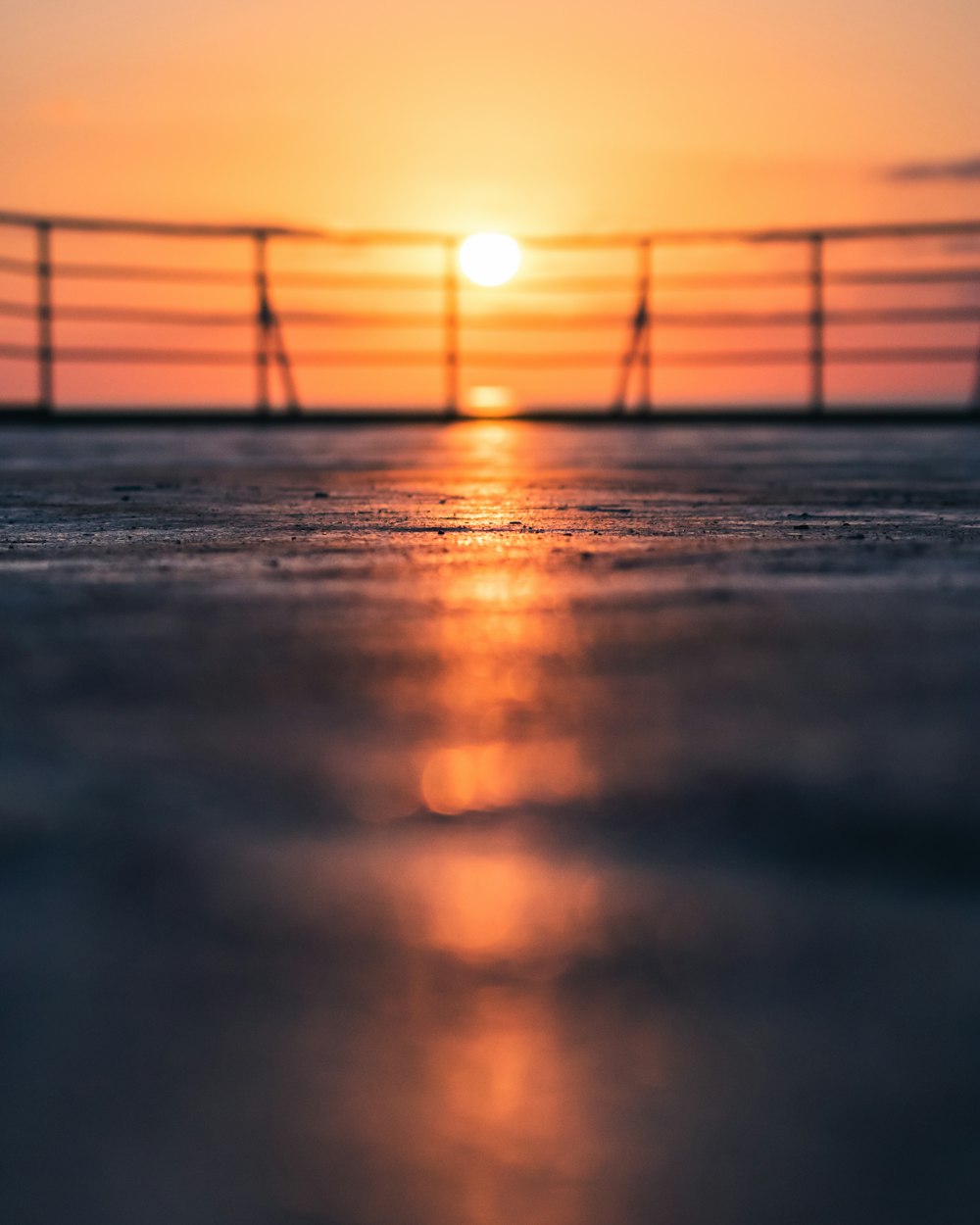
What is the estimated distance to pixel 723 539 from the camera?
2.25m

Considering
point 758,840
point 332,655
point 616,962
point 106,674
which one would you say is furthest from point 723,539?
point 616,962

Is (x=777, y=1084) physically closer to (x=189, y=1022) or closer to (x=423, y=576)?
(x=189, y=1022)

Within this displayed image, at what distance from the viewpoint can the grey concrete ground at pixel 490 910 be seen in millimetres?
457

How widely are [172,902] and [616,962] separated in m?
0.19

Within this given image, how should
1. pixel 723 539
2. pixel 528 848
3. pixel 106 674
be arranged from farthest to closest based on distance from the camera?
pixel 723 539, pixel 106 674, pixel 528 848

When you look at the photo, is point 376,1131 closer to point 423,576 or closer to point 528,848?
point 528,848

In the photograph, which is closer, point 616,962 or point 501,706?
point 616,962

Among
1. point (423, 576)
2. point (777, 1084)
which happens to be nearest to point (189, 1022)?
point (777, 1084)

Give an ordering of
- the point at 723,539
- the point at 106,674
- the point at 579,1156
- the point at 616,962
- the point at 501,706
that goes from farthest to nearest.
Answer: the point at 723,539 < the point at 106,674 < the point at 501,706 < the point at 616,962 < the point at 579,1156

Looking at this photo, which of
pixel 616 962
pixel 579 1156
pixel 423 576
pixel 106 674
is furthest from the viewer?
pixel 423 576

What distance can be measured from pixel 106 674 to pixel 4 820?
0.41 m

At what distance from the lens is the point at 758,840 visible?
2.44 ft

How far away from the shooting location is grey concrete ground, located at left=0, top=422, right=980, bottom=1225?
0.46 metres

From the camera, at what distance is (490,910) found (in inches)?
25.1
